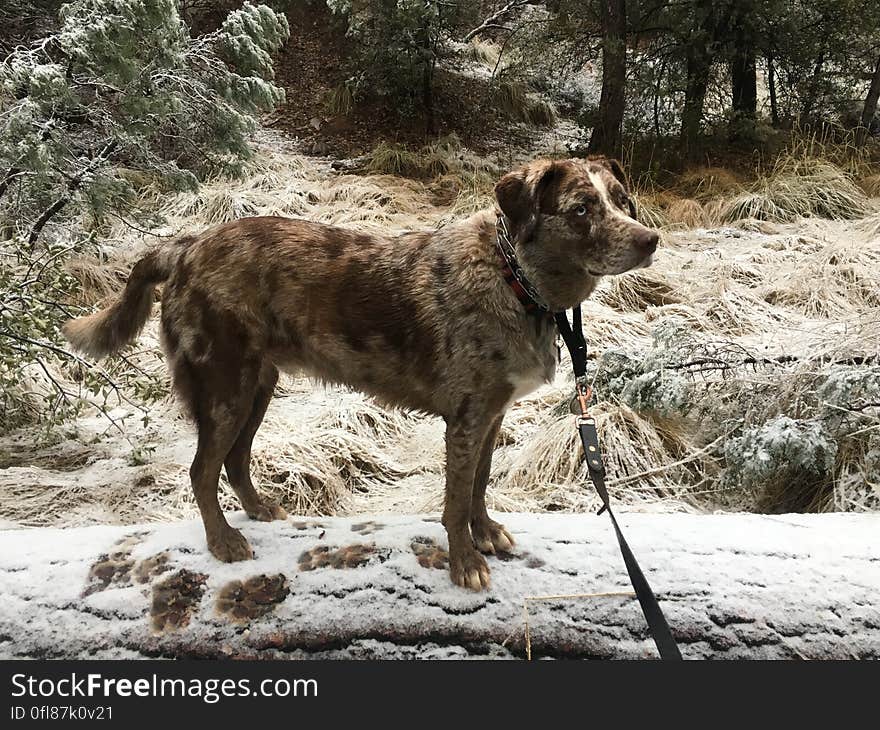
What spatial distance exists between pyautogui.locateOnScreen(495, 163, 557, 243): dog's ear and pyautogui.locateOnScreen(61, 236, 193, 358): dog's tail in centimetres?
114

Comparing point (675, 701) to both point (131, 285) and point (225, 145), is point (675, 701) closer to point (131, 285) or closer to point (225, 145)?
point (131, 285)

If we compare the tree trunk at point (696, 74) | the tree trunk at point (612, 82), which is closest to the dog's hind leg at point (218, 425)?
the tree trunk at point (612, 82)

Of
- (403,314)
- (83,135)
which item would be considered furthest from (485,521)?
(83,135)

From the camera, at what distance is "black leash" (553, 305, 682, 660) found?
5.31 ft

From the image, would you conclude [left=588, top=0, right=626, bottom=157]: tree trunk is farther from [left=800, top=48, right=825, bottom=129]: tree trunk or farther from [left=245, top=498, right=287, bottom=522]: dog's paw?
[left=245, top=498, right=287, bottom=522]: dog's paw

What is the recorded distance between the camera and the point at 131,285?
2.38 meters

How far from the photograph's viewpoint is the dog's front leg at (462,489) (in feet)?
6.86

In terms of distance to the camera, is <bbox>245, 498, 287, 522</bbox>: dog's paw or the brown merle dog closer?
the brown merle dog

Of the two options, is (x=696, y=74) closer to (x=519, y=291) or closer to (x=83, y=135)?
(x=83, y=135)

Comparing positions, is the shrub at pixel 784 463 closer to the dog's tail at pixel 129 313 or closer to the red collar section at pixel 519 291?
the red collar section at pixel 519 291

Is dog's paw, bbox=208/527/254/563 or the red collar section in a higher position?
the red collar section

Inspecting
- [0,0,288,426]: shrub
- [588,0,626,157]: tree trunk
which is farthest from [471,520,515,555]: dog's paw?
[588,0,626,157]: tree trunk

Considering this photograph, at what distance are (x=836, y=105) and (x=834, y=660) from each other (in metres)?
8.51

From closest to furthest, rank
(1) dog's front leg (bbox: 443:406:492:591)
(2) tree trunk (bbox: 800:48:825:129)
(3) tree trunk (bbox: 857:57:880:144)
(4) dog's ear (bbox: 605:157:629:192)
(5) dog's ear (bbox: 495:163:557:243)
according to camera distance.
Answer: (5) dog's ear (bbox: 495:163:557:243) → (1) dog's front leg (bbox: 443:406:492:591) → (4) dog's ear (bbox: 605:157:629:192) → (3) tree trunk (bbox: 857:57:880:144) → (2) tree trunk (bbox: 800:48:825:129)
